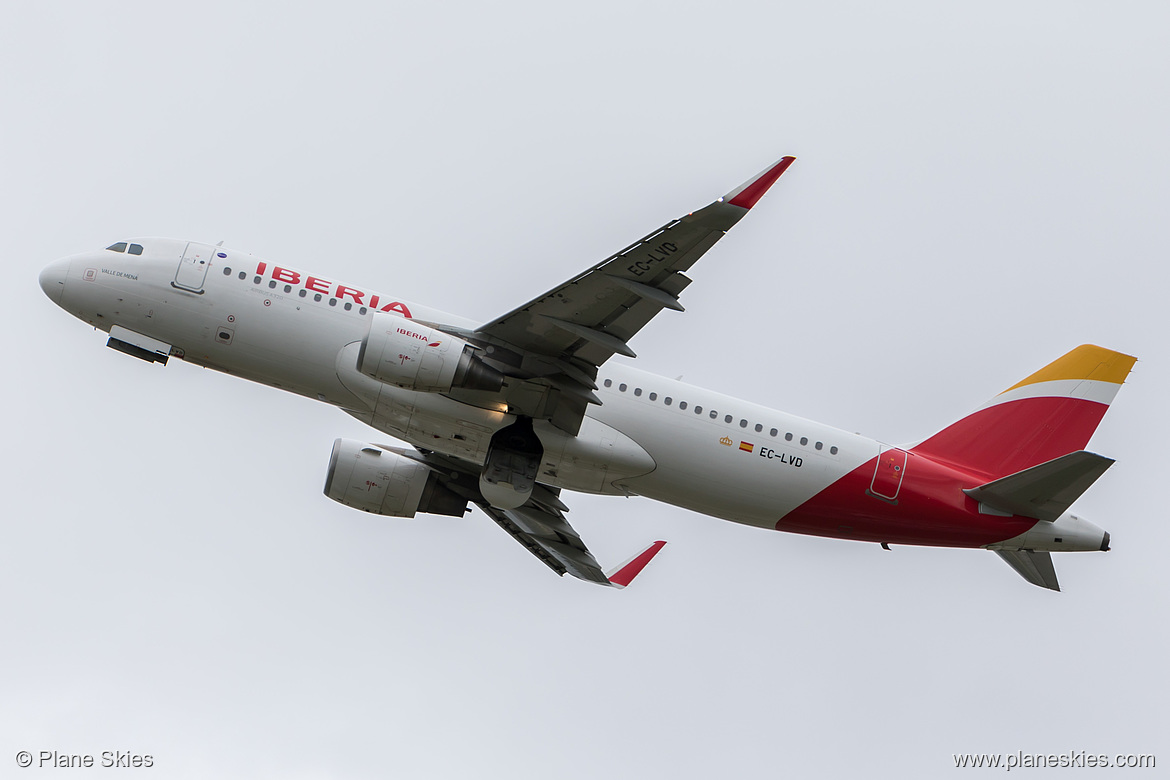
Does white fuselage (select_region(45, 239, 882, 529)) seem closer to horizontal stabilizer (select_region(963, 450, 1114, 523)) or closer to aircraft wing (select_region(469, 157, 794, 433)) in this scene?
aircraft wing (select_region(469, 157, 794, 433))

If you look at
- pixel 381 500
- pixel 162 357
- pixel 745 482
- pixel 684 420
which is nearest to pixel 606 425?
pixel 684 420

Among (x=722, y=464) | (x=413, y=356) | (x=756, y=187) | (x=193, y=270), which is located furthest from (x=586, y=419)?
(x=193, y=270)

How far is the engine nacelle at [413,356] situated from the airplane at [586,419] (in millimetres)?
75

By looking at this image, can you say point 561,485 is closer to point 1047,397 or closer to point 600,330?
point 600,330

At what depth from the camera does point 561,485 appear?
28625mm

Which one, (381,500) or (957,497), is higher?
(957,497)

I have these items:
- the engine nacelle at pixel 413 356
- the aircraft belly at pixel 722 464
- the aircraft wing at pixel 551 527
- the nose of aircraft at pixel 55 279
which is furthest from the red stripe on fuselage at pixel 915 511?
the nose of aircraft at pixel 55 279

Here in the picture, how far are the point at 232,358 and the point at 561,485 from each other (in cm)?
904

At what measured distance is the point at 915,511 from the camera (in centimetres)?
2767

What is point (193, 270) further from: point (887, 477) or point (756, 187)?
point (887, 477)

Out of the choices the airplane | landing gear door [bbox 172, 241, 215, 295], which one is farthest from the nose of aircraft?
landing gear door [bbox 172, 241, 215, 295]

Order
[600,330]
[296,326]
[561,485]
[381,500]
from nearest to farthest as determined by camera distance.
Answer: [600,330] → [296,326] → [561,485] → [381,500]

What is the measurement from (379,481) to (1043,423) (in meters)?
18.6

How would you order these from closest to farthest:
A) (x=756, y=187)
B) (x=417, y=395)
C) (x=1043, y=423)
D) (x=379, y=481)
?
(x=756, y=187) < (x=417, y=395) < (x=1043, y=423) < (x=379, y=481)
